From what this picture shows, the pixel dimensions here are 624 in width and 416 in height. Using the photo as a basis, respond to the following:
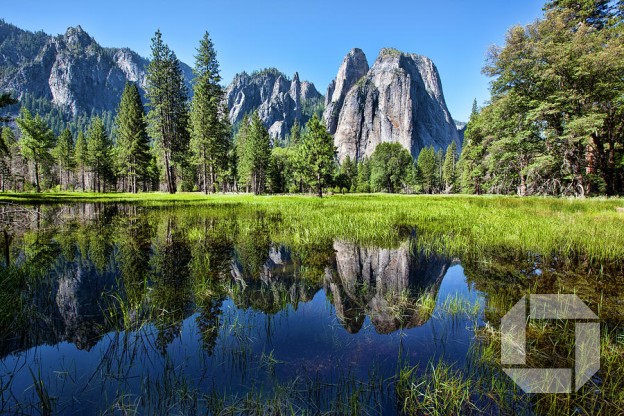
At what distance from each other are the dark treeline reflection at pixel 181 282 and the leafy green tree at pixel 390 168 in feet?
243

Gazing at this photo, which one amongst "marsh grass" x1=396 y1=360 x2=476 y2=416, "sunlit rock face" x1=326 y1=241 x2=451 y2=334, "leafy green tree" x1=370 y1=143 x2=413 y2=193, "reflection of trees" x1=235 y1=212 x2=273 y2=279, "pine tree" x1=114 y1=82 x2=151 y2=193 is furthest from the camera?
"leafy green tree" x1=370 y1=143 x2=413 y2=193

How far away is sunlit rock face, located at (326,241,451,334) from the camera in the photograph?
174 inches

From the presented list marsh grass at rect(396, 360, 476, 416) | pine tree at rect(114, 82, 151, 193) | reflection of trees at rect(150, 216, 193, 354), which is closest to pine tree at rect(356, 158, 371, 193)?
pine tree at rect(114, 82, 151, 193)

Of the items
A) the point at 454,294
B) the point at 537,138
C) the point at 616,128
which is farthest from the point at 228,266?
the point at 616,128

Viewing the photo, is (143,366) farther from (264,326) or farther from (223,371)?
(264,326)

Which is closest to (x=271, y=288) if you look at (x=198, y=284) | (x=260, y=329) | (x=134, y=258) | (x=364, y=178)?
(x=198, y=284)

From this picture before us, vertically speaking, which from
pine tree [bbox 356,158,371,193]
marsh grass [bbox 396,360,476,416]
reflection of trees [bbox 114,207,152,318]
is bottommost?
marsh grass [bbox 396,360,476,416]

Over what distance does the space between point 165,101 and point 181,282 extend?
37499mm

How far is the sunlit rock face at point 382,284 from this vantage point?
4.41 meters

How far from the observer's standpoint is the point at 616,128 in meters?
24.2

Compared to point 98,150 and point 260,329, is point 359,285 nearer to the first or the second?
point 260,329

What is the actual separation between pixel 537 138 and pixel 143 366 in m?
31.4

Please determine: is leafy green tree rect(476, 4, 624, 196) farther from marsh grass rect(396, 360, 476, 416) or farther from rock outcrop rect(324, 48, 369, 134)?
rock outcrop rect(324, 48, 369, 134)

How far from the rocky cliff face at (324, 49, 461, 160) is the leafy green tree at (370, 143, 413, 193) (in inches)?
2849
